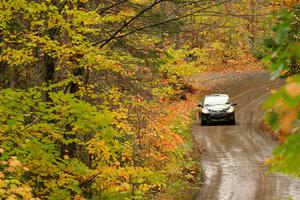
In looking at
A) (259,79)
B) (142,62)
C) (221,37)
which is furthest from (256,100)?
(142,62)

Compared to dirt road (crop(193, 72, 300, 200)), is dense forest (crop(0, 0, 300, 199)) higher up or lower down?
higher up

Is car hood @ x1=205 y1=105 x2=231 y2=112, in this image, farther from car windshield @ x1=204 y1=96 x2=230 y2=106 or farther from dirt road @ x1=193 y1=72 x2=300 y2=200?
dirt road @ x1=193 y1=72 x2=300 y2=200

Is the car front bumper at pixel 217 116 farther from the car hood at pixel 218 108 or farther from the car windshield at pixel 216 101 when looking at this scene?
the car windshield at pixel 216 101

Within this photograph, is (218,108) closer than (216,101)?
Yes

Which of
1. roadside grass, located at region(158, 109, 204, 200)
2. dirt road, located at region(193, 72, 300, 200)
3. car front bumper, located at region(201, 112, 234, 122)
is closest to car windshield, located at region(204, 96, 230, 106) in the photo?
car front bumper, located at region(201, 112, 234, 122)

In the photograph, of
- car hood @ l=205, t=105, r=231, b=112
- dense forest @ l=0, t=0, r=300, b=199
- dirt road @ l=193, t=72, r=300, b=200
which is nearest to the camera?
dense forest @ l=0, t=0, r=300, b=199

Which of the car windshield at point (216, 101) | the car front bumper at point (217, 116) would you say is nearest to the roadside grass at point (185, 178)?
the car front bumper at point (217, 116)

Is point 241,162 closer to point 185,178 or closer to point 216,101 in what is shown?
point 185,178

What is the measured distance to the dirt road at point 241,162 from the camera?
607 inches

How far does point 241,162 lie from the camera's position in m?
19.6

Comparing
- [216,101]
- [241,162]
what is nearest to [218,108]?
[216,101]

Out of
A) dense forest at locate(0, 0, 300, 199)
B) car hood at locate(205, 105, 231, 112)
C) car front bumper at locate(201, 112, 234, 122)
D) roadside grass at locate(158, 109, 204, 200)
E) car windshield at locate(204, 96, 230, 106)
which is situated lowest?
roadside grass at locate(158, 109, 204, 200)

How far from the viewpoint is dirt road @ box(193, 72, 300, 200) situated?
607 inches

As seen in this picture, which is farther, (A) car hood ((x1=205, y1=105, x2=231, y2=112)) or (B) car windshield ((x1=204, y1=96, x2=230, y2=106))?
(B) car windshield ((x1=204, y1=96, x2=230, y2=106))
